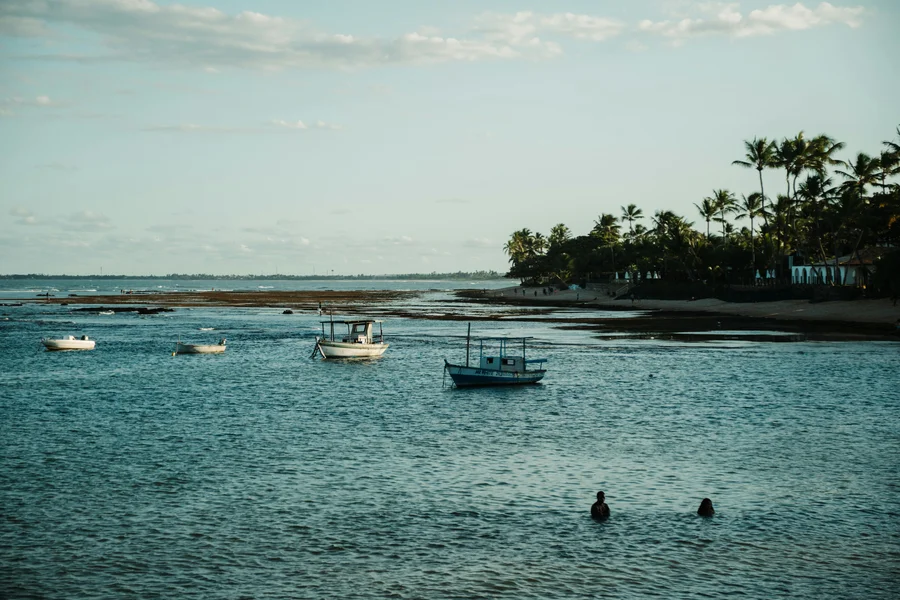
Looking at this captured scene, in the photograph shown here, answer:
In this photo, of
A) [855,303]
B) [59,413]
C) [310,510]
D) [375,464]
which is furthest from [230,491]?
[855,303]

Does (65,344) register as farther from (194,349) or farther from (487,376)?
(487,376)

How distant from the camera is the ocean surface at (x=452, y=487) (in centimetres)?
2258

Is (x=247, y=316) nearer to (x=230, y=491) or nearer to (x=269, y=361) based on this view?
(x=269, y=361)

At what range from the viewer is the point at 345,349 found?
262 ft

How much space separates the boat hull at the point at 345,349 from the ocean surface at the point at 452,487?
1467 centimetres

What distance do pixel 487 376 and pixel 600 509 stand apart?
33.7 meters

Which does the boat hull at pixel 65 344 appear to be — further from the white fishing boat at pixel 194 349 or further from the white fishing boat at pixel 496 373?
the white fishing boat at pixel 496 373

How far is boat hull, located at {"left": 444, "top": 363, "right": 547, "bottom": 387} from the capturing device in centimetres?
5994

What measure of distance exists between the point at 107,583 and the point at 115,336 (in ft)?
308

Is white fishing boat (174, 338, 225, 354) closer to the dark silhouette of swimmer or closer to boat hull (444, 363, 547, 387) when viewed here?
boat hull (444, 363, 547, 387)

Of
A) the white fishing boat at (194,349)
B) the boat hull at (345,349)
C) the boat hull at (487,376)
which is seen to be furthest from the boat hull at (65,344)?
the boat hull at (487,376)

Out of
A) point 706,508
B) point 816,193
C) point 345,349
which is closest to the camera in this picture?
point 706,508

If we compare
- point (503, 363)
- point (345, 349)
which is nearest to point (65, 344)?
point (345, 349)

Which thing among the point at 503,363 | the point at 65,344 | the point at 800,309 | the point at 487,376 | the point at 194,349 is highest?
the point at 800,309
